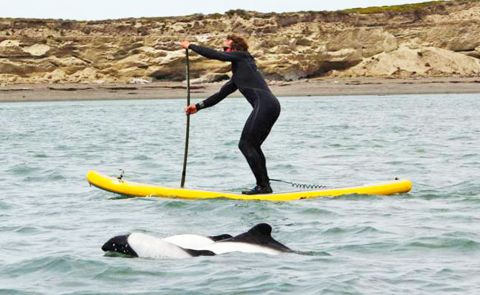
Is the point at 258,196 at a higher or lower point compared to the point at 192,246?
lower

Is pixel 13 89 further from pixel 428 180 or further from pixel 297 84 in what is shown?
pixel 428 180

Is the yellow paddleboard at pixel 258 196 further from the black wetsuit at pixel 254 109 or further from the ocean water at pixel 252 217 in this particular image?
the black wetsuit at pixel 254 109

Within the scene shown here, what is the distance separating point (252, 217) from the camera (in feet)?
38.9

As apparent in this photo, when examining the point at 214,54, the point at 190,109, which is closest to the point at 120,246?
the point at 214,54

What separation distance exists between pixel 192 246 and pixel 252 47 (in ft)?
184

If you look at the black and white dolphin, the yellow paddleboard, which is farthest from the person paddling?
the black and white dolphin

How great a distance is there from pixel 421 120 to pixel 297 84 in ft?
78.5

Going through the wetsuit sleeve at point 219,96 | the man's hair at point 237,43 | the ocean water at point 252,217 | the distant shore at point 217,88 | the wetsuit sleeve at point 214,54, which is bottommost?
the distant shore at point 217,88

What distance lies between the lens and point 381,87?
5500cm

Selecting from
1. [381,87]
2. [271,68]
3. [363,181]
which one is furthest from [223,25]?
[363,181]

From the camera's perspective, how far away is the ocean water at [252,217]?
830 centimetres

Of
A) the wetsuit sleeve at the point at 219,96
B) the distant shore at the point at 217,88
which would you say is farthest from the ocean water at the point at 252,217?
the distant shore at the point at 217,88

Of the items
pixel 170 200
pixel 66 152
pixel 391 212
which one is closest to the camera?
pixel 391 212

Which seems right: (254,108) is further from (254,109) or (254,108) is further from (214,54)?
(214,54)
